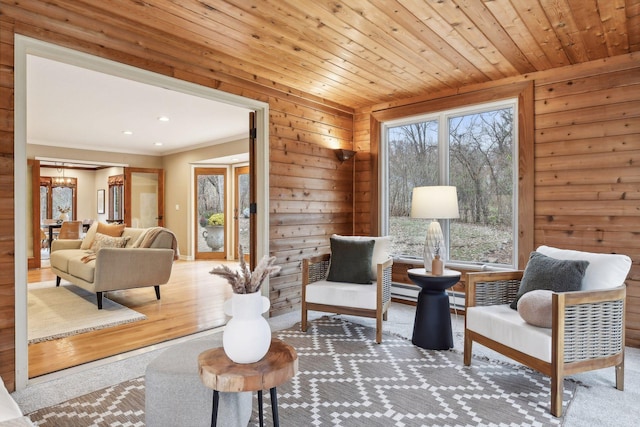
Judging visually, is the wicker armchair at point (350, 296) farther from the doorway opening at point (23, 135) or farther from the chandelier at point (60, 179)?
the chandelier at point (60, 179)

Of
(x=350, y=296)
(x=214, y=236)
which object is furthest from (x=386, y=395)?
(x=214, y=236)

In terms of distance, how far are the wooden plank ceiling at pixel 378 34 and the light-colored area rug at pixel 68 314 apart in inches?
100

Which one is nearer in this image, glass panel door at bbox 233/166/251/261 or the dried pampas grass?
the dried pampas grass

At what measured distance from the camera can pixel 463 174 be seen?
13.9 feet

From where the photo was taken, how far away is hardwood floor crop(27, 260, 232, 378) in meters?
2.89

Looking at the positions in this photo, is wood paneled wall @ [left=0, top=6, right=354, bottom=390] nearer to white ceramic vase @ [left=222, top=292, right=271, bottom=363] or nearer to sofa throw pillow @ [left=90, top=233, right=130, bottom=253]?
white ceramic vase @ [left=222, top=292, right=271, bottom=363]

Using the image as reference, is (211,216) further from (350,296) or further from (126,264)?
(350,296)

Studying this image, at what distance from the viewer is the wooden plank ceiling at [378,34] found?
2527 millimetres

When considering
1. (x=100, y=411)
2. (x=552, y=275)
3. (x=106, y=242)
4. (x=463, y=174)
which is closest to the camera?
(x=100, y=411)

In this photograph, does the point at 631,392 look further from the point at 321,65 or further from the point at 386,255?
the point at 321,65

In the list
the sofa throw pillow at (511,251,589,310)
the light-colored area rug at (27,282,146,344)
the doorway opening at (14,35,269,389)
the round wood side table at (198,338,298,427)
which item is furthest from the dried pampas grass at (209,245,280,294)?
the light-colored area rug at (27,282,146,344)

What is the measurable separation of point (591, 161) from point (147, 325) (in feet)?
14.1

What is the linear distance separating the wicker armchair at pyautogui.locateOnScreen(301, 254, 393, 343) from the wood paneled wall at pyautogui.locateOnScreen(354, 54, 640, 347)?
1.60 m

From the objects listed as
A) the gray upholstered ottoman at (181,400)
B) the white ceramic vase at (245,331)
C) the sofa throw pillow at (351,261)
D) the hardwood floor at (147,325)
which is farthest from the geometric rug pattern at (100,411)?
the sofa throw pillow at (351,261)
